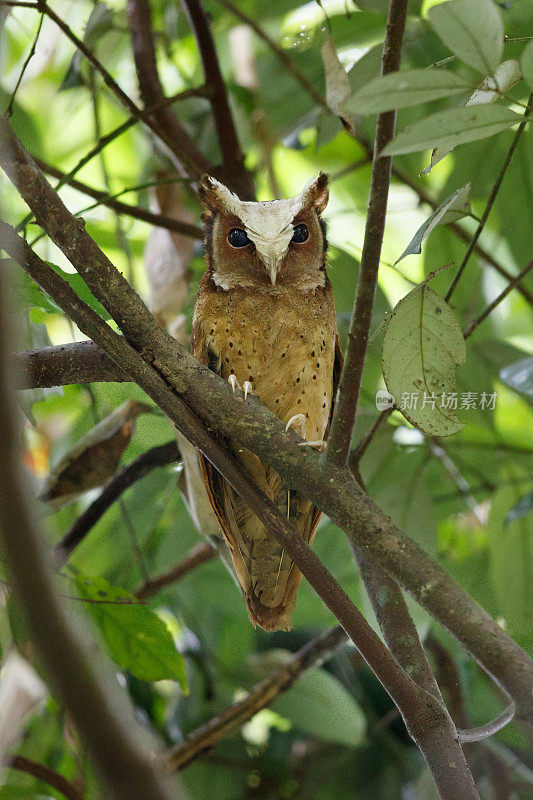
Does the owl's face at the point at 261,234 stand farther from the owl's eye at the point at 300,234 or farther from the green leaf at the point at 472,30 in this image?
the green leaf at the point at 472,30

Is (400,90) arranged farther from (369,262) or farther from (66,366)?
(66,366)

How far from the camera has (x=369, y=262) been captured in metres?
0.74

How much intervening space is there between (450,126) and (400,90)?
53 millimetres

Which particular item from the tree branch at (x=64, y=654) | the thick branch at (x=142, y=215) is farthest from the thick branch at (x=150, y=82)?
the tree branch at (x=64, y=654)

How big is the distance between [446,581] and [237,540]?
24.6 inches

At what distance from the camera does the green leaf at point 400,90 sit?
599 mm

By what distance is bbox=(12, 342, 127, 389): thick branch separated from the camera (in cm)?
94

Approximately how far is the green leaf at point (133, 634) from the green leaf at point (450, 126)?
0.87 m

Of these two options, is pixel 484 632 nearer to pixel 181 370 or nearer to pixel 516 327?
pixel 181 370

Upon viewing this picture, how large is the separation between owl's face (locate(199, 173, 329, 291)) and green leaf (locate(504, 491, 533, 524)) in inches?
21.9

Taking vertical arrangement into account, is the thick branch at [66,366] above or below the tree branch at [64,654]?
above

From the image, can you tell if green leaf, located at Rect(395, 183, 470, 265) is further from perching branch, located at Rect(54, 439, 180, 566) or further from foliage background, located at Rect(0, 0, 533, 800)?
→ perching branch, located at Rect(54, 439, 180, 566)

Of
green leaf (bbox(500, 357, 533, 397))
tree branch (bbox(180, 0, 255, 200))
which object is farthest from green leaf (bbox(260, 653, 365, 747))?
tree branch (bbox(180, 0, 255, 200))

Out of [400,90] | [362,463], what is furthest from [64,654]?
[362,463]
